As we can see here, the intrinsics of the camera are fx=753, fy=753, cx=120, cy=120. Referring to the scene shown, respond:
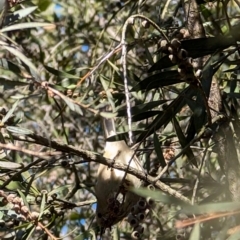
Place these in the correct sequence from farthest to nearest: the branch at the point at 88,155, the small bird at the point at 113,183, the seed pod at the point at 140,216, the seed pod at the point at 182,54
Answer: the small bird at the point at 113,183
the seed pod at the point at 140,216
the branch at the point at 88,155
the seed pod at the point at 182,54

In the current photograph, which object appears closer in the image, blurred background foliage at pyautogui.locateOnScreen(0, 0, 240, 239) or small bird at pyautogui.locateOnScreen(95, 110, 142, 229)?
blurred background foliage at pyautogui.locateOnScreen(0, 0, 240, 239)

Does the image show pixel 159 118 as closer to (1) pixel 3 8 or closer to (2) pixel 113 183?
(2) pixel 113 183

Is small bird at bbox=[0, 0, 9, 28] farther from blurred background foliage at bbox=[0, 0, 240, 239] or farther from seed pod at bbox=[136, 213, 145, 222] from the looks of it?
seed pod at bbox=[136, 213, 145, 222]

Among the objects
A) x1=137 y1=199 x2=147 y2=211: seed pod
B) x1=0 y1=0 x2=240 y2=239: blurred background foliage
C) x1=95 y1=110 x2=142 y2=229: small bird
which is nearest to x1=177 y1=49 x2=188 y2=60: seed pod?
x1=0 y1=0 x2=240 y2=239: blurred background foliage

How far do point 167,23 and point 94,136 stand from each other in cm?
115

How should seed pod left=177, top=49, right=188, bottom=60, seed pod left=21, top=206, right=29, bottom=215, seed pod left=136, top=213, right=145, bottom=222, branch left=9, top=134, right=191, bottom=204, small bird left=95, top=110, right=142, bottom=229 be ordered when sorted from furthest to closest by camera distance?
small bird left=95, top=110, right=142, bottom=229
seed pod left=21, top=206, right=29, bottom=215
seed pod left=136, top=213, right=145, bottom=222
branch left=9, top=134, right=191, bottom=204
seed pod left=177, top=49, right=188, bottom=60

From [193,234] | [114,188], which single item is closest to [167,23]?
[114,188]

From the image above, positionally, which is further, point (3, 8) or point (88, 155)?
point (88, 155)

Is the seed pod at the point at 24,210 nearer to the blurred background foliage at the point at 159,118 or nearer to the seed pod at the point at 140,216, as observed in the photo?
the blurred background foliage at the point at 159,118

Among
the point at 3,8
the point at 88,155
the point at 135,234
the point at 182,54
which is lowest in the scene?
the point at 135,234

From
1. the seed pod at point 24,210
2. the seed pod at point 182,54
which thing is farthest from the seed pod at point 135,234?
the seed pod at point 182,54

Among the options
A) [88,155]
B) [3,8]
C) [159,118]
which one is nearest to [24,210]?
[88,155]

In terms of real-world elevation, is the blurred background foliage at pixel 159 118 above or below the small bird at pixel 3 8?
below

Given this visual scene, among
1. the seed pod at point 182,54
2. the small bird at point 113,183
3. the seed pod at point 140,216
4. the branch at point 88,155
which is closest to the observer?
the seed pod at point 182,54
